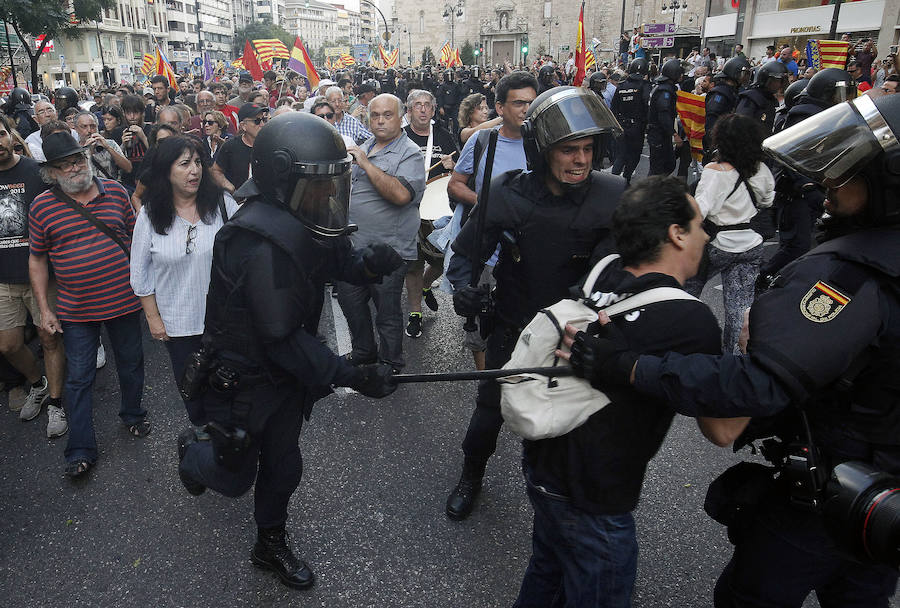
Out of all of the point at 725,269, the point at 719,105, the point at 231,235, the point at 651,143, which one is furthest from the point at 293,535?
the point at 651,143

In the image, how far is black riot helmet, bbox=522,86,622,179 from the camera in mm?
2562

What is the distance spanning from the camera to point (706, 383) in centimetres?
154

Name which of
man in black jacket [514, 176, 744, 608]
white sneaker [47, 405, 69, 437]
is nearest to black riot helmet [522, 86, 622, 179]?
man in black jacket [514, 176, 744, 608]

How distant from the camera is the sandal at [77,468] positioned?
11.5 ft

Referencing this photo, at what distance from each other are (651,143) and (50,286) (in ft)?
27.7

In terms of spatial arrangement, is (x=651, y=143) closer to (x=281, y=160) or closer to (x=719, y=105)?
(x=719, y=105)

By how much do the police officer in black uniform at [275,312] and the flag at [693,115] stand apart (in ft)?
24.4

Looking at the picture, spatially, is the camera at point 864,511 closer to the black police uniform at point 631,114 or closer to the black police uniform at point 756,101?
the black police uniform at point 756,101

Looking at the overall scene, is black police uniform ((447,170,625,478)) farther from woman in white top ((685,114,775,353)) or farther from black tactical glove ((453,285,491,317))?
woman in white top ((685,114,775,353))

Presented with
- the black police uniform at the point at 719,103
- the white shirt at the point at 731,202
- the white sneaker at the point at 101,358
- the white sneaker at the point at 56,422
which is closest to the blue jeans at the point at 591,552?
the white shirt at the point at 731,202

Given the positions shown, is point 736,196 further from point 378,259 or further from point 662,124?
point 662,124

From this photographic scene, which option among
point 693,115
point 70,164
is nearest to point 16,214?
point 70,164

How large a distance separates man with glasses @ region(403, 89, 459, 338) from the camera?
4.03m

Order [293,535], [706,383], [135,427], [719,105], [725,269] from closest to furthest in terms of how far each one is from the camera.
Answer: [706,383] → [293,535] → [135,427] → [725,269] → [719,105]
